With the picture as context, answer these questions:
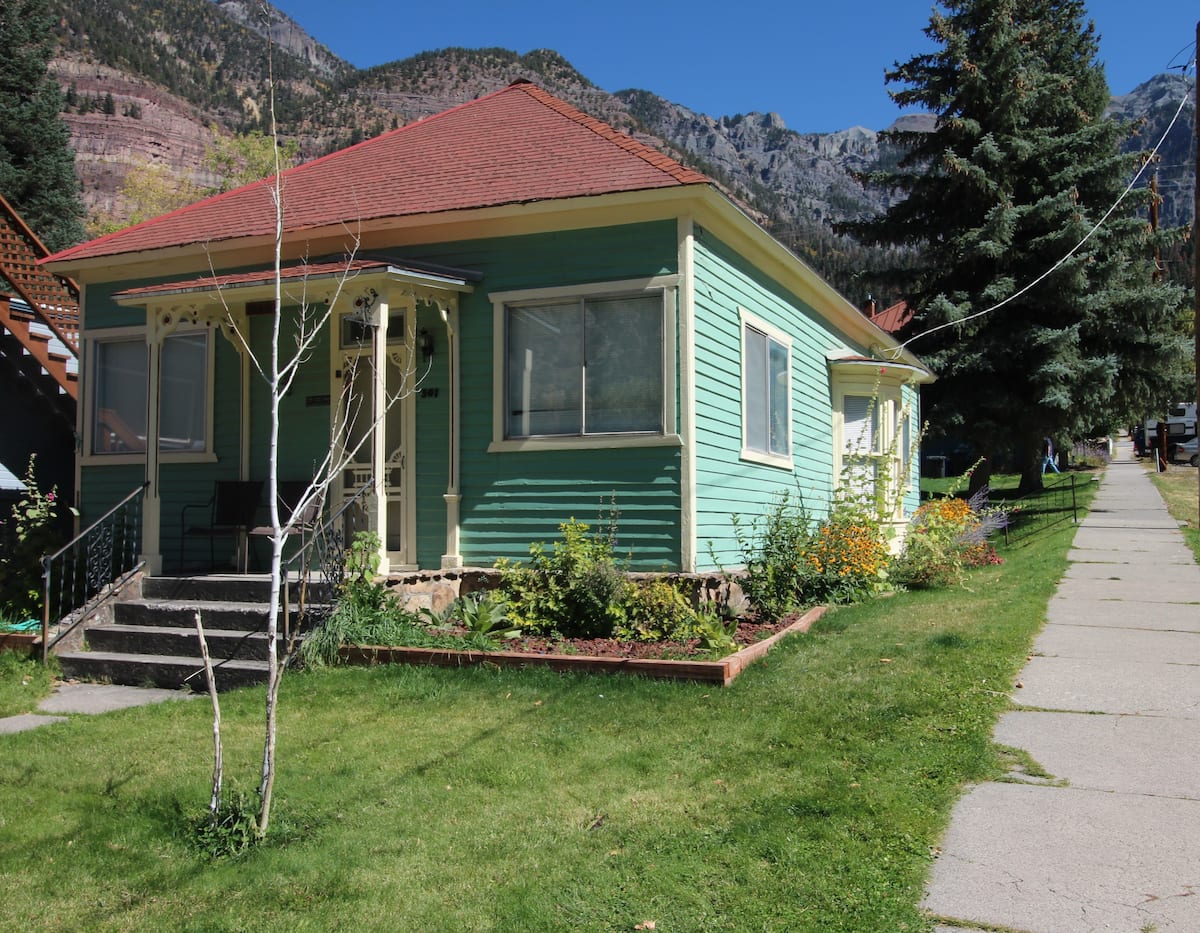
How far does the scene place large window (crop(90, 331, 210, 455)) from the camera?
11.3m

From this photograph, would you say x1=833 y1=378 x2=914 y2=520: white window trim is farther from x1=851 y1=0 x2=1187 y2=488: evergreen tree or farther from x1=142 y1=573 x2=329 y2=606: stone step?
x1=142 y1=573 x2=329 y2=606: stone step

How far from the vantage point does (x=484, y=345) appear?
9.90 meters

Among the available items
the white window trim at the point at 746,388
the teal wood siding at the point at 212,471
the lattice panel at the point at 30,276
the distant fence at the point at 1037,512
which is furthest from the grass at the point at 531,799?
the distant fence at the point at 1037,512

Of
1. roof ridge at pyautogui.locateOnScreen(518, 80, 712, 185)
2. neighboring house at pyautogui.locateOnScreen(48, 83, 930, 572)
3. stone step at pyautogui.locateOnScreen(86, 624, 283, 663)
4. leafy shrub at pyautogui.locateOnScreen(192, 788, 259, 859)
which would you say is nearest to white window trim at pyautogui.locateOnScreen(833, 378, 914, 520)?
neighboring house at pyautogui.locateOnScreen(48, 83, 930, 572)

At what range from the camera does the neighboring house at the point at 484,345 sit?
9234 millimetres

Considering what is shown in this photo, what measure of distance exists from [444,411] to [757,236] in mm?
3654

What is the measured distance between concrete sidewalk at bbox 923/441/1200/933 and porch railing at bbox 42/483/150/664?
23.6 feet

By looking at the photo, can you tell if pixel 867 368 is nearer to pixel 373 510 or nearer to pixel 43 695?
pixel 373 510

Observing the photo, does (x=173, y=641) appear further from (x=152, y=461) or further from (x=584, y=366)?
(x=584, y=366)

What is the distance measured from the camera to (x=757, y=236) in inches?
412

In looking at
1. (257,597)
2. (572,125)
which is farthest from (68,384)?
(572,125)

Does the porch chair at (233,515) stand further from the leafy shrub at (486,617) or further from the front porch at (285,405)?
the leafy shrub at (486,617)

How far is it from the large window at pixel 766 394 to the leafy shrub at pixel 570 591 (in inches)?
109

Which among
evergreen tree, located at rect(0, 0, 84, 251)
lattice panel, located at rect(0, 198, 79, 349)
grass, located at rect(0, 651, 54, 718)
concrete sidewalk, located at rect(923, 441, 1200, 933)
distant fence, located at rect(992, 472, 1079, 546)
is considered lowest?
grass, located at rect(0, 651, 54, 718)
